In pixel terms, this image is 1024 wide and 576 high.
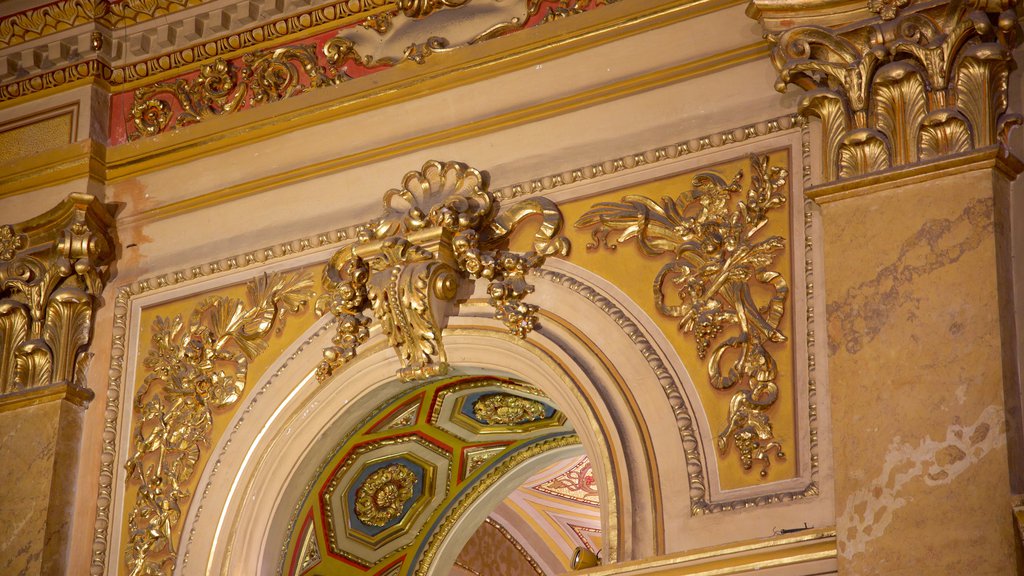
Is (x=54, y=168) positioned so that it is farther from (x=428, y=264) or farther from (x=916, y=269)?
(x=916, y=269)

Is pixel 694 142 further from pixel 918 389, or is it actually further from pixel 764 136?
pixel 918 389

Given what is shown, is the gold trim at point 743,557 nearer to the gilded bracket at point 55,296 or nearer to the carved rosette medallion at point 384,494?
the carved rosette medallion at point 384,494

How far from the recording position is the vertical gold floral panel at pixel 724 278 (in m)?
5.46

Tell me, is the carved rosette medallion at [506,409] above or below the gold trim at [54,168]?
below

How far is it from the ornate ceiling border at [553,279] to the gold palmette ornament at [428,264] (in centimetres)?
10

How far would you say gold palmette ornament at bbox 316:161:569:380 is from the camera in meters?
6.08

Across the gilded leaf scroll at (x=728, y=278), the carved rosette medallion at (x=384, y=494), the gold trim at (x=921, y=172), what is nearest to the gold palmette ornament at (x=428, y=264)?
the gilded leaf scroll at (x=728, y=278)

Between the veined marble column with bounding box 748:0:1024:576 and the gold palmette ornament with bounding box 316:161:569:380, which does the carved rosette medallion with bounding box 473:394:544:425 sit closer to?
the gold palmette ornament with bounding box 316:161:569:380

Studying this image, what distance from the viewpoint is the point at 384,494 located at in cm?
689

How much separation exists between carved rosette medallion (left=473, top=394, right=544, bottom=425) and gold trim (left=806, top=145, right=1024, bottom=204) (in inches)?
62.9

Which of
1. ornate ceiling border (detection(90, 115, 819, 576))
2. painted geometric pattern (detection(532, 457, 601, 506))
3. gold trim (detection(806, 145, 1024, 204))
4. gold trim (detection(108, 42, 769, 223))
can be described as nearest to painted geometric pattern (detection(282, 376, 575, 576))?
ornate ceiling border (detection(90, 115, 819, 576))

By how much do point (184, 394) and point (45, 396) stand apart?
0.54 metres

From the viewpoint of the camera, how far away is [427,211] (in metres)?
6.27

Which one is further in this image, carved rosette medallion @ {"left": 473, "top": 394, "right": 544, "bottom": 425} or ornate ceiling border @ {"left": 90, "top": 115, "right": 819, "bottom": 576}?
carved rosette medallion @ {"left": 473, "top": 394, "right": 544, "bottom": 425}
